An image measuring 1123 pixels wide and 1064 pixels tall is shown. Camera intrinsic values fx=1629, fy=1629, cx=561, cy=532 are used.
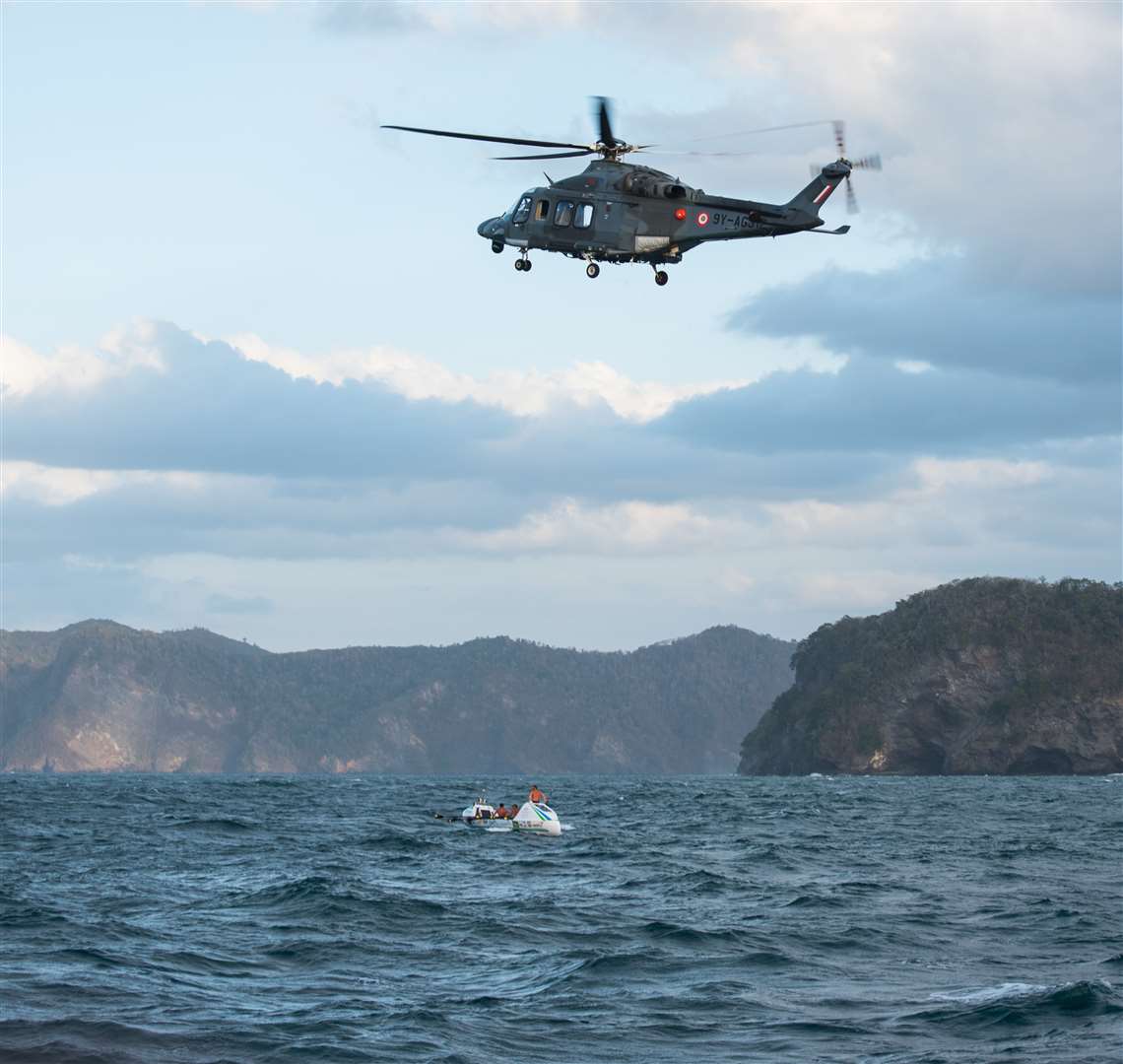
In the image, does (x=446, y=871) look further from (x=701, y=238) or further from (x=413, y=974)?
(x=701, y=238)

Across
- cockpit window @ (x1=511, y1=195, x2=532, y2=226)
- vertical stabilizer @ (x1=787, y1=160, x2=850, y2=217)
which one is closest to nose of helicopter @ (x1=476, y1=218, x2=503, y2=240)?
cockpit window @ (x1=511, y1=195, x2=532, y2=226)

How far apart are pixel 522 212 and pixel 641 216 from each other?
385 centimetres

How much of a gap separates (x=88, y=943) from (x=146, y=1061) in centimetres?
1265

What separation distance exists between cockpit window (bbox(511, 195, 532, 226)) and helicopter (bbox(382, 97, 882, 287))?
0.11m

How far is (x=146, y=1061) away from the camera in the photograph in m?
27.6

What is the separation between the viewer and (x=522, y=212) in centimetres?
4266

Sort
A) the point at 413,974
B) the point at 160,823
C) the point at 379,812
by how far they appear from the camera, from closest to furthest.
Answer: the point at 413,974 → the point at 160,823 → the point at 379,812

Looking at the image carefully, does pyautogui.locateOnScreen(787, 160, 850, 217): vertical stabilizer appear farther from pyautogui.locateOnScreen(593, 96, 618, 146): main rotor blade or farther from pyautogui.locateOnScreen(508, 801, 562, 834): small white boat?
pyautogui.locateOnScreen(508, 801, 562, 834): small white boat

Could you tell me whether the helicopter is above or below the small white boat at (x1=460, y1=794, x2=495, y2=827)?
above

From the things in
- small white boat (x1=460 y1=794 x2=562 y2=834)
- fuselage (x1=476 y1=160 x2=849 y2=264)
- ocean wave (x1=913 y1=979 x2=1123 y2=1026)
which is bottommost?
ocean wave (x1=913 y1=979 x2=1123 y2=1026)

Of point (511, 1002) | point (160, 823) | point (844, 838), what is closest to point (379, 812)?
point (160, 823)

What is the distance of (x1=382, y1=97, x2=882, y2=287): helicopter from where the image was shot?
40.2 metres

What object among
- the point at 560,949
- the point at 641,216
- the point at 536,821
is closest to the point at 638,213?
the point at 641,216

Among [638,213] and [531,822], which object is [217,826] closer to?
[531,822]
